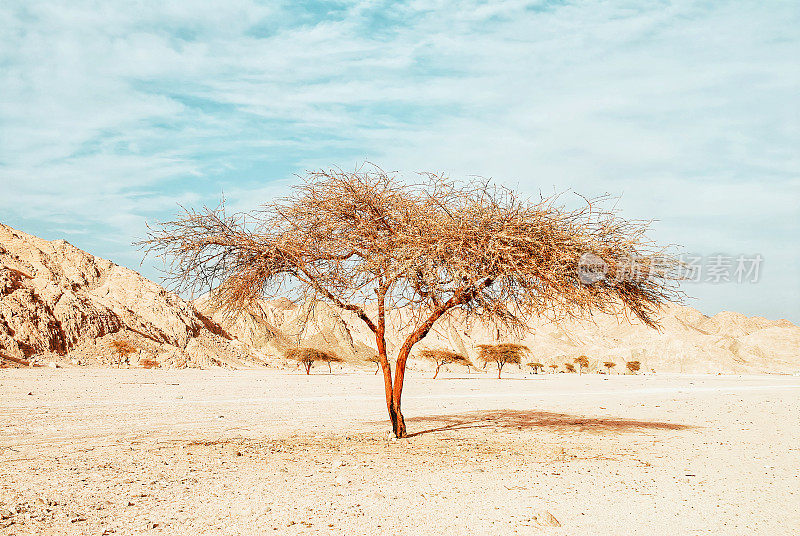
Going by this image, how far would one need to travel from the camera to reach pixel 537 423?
697 inches

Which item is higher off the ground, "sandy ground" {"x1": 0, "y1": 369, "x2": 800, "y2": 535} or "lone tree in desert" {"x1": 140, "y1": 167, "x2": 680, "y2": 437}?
"lone tree in desert" {"x1": 140, "y1": 167, "x2": 680, "y2": 437}

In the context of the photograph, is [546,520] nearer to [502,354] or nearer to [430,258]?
[430,258]

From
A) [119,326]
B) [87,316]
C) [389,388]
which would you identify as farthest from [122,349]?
[389,388]

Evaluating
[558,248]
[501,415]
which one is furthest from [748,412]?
[558,248]

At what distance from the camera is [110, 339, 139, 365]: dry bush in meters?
59.2

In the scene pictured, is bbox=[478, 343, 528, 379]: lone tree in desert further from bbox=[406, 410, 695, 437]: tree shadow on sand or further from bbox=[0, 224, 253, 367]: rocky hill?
bbox=[406, 410, 695, 437]: tree shadow on sand

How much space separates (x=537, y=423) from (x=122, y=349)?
5333 cm

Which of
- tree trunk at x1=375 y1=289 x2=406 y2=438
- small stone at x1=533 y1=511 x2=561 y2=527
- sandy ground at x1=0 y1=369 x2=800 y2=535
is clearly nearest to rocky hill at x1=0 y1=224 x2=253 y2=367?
sandy ground at x1=0 y1=369 x2=800 y2=535

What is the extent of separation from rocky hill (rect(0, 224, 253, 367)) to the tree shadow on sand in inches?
1801

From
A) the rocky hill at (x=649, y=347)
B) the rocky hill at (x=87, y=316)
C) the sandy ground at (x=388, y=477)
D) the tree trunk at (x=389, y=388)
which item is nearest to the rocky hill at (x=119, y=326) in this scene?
the rocky hill at (x=87, y=316)

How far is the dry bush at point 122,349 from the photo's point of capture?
59241 mm

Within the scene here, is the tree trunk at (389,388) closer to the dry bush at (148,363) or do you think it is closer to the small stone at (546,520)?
the small stone at (546,520)

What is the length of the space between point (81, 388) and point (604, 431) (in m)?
26.8

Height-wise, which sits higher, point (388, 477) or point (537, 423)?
point (388, 477)
